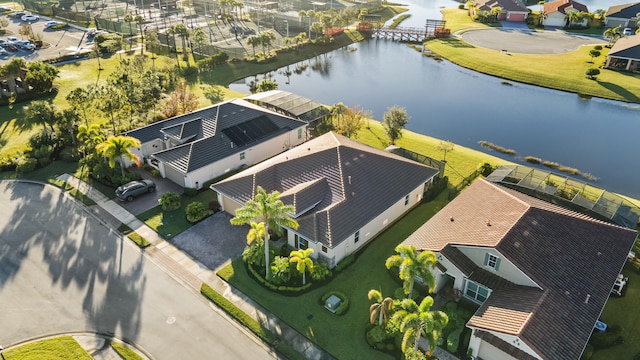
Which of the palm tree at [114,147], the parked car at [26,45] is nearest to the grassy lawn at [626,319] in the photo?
the palm tree at [114,147]

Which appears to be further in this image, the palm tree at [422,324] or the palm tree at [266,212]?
the palm tree at [266,212]

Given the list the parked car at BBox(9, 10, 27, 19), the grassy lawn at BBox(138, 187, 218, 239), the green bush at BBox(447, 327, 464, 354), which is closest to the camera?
the green bush at BBox(447, 327, 464, 354)

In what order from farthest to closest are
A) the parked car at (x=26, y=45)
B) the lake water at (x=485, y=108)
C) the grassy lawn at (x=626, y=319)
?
1. the parked car at (x=26, y=45)
2. the lake water at (x=485, y=108)
3. the grassy lawn at (x=626, y=319)

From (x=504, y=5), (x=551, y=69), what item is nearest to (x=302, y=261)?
(x=551, y=69)

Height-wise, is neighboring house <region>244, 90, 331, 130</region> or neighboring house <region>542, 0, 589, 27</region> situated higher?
neighboring house <region>542, 0, 589, 27</region>

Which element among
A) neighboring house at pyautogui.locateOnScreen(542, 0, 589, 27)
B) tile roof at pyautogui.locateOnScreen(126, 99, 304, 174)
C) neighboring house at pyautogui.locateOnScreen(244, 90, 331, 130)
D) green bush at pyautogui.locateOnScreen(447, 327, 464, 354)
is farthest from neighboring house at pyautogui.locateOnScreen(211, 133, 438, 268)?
neighboring house at pyautogui.locateOnScreen(542, 0, 589, 27)

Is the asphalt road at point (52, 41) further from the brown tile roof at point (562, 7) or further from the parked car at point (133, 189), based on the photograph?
the brown tile roof at point (562, 7)

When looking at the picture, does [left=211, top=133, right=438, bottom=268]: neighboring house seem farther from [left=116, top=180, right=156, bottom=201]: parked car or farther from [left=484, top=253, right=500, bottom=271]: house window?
[left=484, top=253, right=500, bottom=271]: house window
